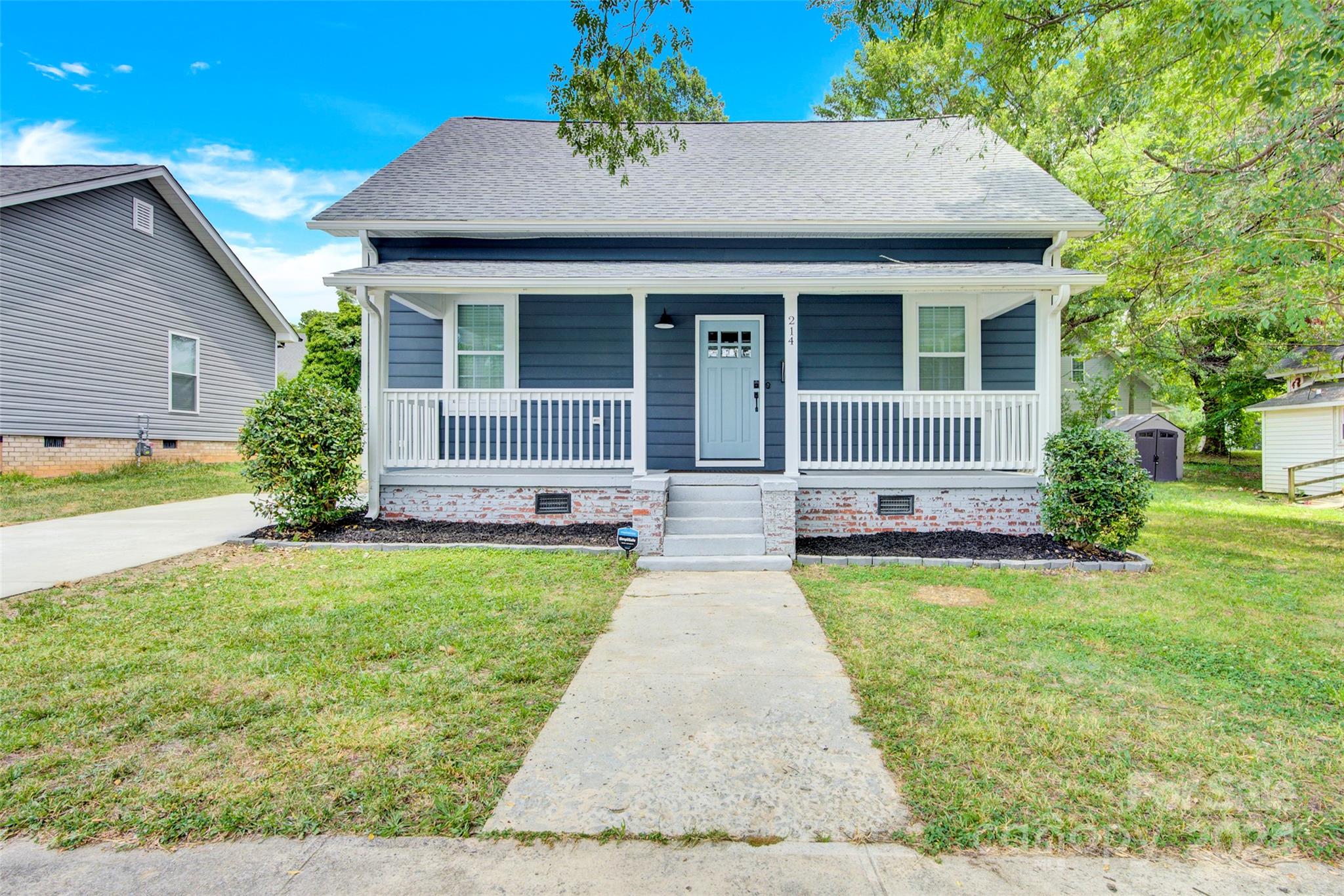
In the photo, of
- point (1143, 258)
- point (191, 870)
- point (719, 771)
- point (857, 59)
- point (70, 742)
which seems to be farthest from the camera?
point (857, 59)

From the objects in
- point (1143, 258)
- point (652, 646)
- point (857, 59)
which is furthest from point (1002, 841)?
point (857, 59)

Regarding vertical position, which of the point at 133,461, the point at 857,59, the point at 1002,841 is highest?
the point at 857,59

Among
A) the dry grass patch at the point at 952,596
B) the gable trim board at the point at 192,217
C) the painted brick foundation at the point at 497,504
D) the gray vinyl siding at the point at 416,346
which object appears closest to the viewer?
the dry grass patch at the point at 952,596

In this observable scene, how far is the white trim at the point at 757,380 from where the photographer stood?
8695mm

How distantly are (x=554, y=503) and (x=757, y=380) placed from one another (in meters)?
3.27

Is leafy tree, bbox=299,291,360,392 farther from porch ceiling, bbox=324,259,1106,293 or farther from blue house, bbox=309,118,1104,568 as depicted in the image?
porch ceiling, bbox=324,259,1106,293

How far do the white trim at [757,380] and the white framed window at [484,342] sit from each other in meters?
2.46

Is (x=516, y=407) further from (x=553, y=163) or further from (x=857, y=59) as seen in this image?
(x=857, y=59)

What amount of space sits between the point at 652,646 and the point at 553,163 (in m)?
8.20

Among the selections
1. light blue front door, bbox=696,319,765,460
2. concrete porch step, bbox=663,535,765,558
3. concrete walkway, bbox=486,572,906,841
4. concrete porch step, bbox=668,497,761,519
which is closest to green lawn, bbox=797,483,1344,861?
concrete walkway, bbox=486,572,906,841

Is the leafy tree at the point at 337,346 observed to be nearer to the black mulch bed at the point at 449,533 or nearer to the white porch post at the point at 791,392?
the black mulch bed at the point at 449,533

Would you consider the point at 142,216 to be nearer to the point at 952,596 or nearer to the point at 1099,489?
the point at 952,596

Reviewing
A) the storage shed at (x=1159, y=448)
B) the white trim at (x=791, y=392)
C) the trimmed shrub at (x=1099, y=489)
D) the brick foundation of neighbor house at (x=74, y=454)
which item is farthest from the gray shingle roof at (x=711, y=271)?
the storage shed at (x=1159, y=448)

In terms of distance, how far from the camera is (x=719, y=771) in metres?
2.38
